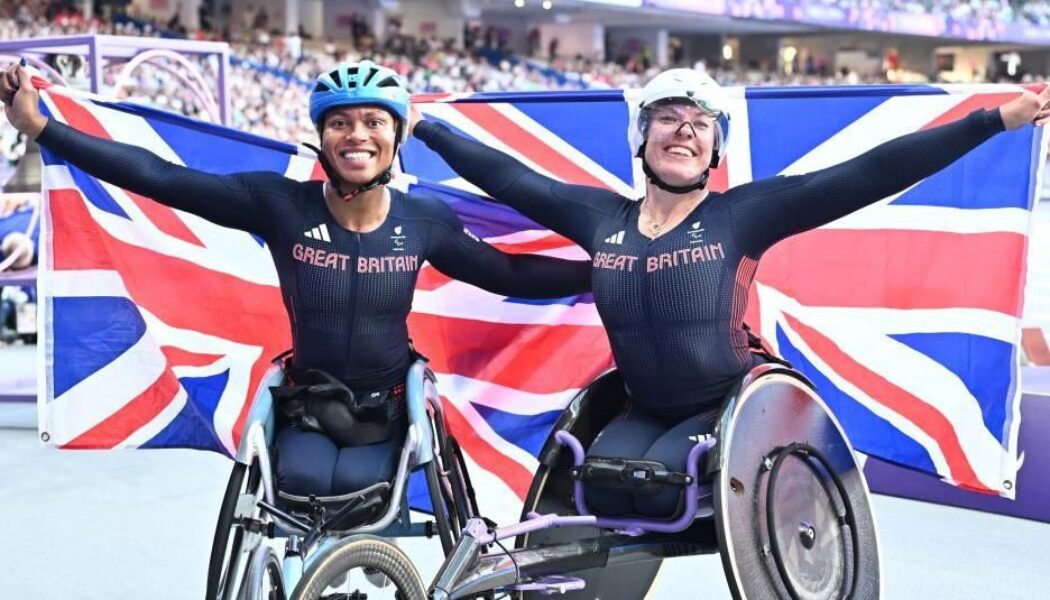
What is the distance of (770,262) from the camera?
478 centimetres

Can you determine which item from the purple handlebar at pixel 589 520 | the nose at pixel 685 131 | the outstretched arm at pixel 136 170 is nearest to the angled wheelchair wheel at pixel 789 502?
the purple handlebar at pixel 589 520

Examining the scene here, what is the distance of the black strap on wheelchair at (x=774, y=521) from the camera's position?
3.23m

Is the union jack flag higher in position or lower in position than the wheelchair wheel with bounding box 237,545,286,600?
higher

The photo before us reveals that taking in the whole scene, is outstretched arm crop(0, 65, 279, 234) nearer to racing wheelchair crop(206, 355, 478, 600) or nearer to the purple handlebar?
racing wheelchair crop(206, 355, 478, 600)

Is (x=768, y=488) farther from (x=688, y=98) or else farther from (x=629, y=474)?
(x=688, y=98)

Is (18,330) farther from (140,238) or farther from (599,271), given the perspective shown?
(599,271)

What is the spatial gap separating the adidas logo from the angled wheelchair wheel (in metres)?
1.10

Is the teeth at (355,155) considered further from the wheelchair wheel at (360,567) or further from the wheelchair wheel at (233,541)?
the wheelchair wheel at (360,567)

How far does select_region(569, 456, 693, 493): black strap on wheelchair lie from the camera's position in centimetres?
334

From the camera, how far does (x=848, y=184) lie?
3.48 metres

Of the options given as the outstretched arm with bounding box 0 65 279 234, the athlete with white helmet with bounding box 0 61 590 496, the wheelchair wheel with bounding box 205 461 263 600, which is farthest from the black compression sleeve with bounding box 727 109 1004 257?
the wheelchair wheel with bounding box 205 461 263 600

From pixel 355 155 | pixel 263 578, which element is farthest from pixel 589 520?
pixel 355 155

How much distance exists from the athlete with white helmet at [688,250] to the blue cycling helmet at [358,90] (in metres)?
0.62

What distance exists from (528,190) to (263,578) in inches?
53.1
